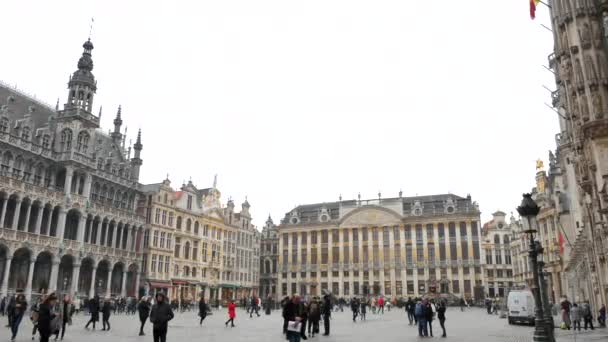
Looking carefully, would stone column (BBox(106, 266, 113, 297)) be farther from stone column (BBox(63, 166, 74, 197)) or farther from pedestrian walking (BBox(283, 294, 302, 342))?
pedestrian walking (BBox(283, 294, 302, 342))

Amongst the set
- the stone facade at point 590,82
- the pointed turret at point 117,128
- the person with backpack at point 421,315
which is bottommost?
the person with backpack at point 421,315

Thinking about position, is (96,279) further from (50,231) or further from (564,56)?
(564,56)

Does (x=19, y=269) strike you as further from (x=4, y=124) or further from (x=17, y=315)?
(x=17, y=315)

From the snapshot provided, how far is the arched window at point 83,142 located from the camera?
5146cm

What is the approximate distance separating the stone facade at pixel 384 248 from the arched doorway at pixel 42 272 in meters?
56.1

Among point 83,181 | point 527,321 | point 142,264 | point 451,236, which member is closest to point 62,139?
point 83,181

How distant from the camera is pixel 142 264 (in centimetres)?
6209

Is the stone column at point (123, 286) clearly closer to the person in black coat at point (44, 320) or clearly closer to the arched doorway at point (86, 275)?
the arched doorway at point (86, 275)

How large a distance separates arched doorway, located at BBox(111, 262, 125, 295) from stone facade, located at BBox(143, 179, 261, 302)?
415cm

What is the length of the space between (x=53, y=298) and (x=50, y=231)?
3796cm

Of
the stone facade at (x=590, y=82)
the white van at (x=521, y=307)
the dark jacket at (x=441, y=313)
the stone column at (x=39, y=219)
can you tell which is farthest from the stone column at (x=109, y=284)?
the stone facade at (x=590, y=82)

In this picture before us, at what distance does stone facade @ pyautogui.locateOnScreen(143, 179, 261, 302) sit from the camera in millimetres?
64375

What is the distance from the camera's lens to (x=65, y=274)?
162 ft

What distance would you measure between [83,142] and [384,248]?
58.5 metres
